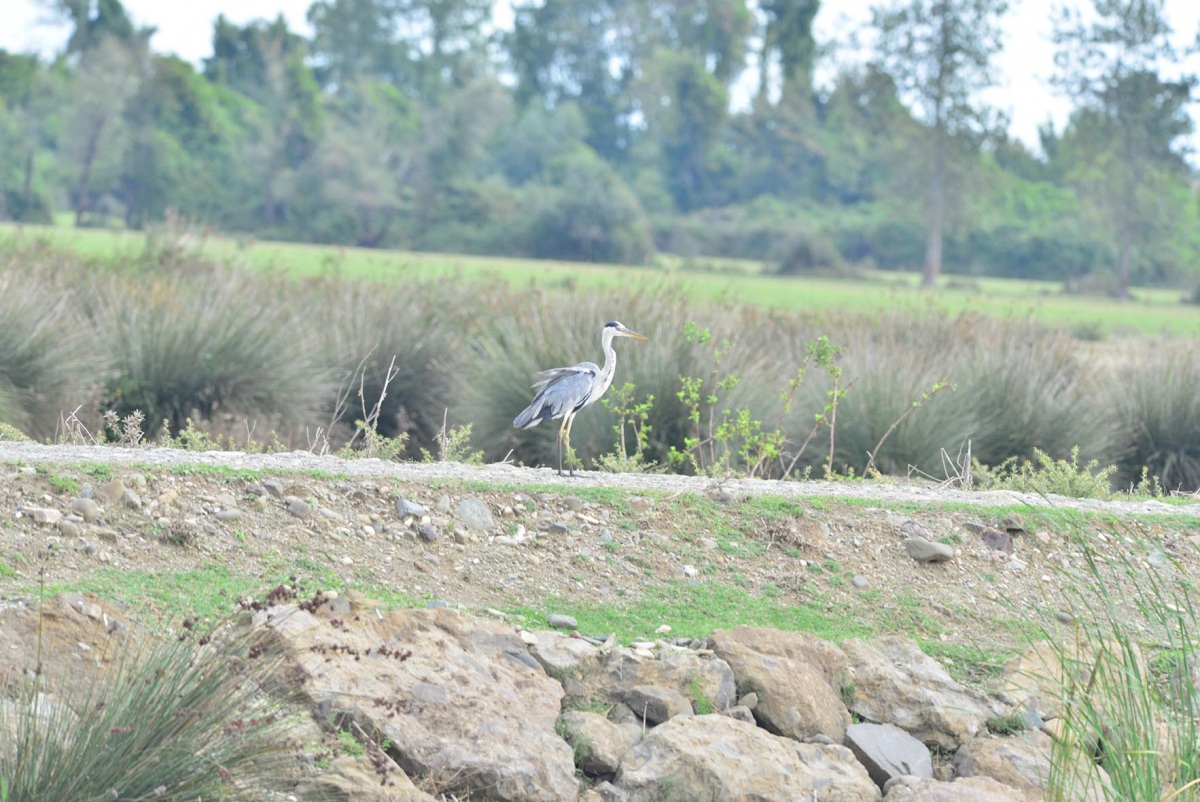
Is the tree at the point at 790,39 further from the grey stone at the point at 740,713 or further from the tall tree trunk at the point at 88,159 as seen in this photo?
the grey stone at the point at 740,713

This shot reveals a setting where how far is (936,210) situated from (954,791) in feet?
182

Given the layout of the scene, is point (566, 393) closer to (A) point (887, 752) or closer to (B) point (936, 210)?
(A) point (887, 752)

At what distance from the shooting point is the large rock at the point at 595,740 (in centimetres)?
589

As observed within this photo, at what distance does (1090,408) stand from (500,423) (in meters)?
6.22

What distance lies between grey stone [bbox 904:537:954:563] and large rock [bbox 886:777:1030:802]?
218 cm

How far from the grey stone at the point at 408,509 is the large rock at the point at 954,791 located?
9.53 ft

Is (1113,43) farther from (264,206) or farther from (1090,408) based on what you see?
(1090,408)

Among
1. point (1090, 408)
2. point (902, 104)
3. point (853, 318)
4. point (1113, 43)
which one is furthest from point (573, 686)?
point (902, 104)

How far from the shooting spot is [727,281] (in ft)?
139

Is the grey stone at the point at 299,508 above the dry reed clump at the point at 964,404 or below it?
above

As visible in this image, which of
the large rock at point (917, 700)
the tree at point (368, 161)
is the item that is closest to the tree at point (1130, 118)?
the tree at point (368, 161)

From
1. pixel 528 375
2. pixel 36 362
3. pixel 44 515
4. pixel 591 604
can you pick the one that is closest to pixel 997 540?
pixel 591 604

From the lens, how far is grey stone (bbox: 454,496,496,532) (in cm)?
767

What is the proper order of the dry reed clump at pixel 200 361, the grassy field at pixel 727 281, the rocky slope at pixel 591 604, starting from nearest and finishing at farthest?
the rocky slope at pixel 591 604
the dry reed clump at pixel 200 361
the grassy field at pixel 727 281
